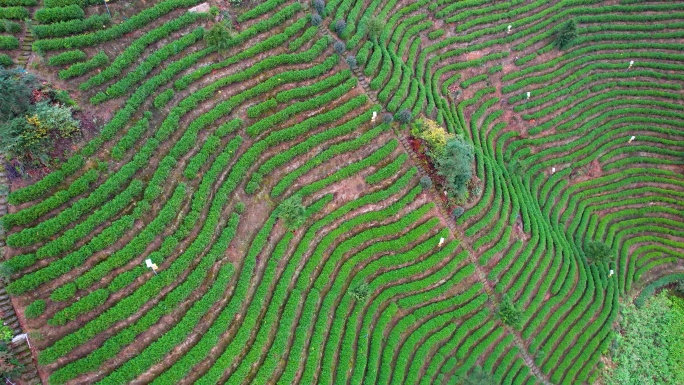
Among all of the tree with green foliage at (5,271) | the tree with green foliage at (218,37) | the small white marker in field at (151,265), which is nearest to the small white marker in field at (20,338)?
the tree with green foliage at (5,271)

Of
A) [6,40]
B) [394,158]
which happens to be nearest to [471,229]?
[394,158]

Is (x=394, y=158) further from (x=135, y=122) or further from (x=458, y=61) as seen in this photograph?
(x=135, y=122)

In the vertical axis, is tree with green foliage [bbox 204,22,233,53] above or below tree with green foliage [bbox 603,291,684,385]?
above

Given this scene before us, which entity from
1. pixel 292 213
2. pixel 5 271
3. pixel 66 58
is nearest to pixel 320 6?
pixel 292 213

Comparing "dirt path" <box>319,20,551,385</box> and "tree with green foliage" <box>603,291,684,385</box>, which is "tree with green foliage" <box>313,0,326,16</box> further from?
"tree with green foliage" <box>603,291,684,385</box>

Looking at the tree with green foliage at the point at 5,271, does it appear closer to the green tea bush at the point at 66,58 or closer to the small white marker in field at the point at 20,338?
the small white marker in field at the point at 20,338

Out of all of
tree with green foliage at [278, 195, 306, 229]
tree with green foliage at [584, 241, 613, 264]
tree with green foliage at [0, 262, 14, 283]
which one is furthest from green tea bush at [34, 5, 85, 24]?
tree with green foliage at [584, 241, 613, 264]
